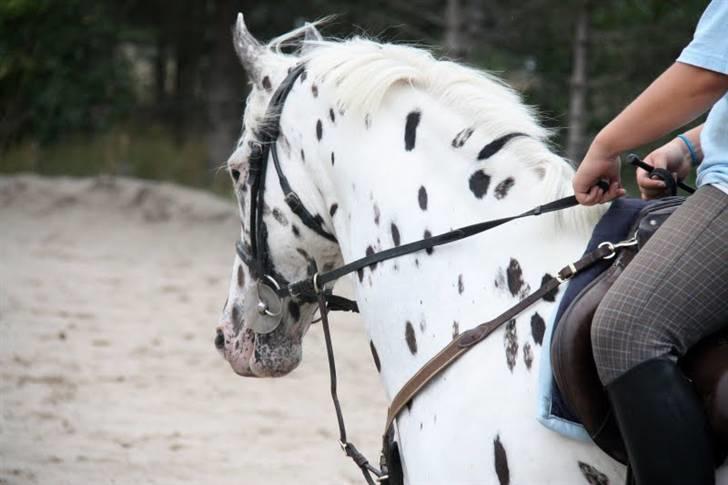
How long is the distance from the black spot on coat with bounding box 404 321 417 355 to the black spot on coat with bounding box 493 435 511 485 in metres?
0.38

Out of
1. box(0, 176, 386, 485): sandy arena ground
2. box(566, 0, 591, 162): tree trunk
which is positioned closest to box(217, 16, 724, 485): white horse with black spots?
box(0, 176, 386, 485): sandy arena ground

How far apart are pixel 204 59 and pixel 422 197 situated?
15366mm

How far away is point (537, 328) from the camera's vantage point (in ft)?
7.47

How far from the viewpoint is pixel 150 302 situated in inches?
343

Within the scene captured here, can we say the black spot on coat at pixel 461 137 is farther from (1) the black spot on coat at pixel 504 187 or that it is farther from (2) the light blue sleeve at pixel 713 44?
(2) the light blue sleeve at pixel 713 44

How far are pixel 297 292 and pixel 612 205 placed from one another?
965 millimetres

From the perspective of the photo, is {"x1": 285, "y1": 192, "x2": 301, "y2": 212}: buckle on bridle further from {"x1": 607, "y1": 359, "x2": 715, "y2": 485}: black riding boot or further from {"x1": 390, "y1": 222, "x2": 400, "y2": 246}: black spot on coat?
{"x1": 607, "y1": 359, "x2": 715, "y2": 485}: black riding boot

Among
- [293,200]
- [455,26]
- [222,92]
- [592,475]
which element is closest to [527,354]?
[592,475]

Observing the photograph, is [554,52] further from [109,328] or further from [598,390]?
[598,390]

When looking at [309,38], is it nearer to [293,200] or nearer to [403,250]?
[293,200]

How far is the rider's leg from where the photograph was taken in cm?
200

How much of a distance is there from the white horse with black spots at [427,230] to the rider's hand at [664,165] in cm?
20

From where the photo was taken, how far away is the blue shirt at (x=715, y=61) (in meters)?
1.94

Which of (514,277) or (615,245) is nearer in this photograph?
(615,245)
